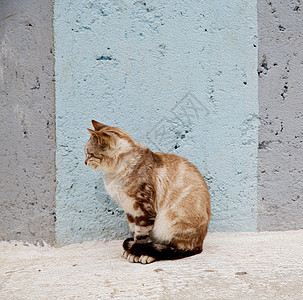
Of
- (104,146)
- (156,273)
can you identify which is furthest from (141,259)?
(104,146)

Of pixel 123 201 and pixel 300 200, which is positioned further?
pixel 300 200

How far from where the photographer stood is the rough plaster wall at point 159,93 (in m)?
2.51

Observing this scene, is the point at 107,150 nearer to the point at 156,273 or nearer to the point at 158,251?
the point at 158,251

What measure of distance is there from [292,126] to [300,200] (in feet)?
1.96

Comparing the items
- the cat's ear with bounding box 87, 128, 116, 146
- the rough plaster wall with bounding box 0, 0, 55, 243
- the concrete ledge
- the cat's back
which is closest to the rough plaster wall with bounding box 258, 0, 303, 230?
the concrete ledge

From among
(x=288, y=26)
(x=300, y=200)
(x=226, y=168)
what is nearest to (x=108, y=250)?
(x=226, y=168)

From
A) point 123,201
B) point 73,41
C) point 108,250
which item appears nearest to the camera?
point 123,201

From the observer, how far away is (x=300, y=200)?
2.75 m

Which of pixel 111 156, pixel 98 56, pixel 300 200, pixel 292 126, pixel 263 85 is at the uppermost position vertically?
pixel 98 56

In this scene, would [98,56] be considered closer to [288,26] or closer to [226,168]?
[226,168]

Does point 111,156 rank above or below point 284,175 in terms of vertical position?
above

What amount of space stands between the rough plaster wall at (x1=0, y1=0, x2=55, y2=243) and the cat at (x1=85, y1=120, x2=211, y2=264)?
1.70 feet

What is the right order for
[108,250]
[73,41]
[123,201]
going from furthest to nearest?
[73,41]
[108,250]
[123,201]

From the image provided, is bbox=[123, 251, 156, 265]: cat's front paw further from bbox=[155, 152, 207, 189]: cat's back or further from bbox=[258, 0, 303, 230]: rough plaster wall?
bbox=[258, 0, 303, 230]: rough plaster wall
